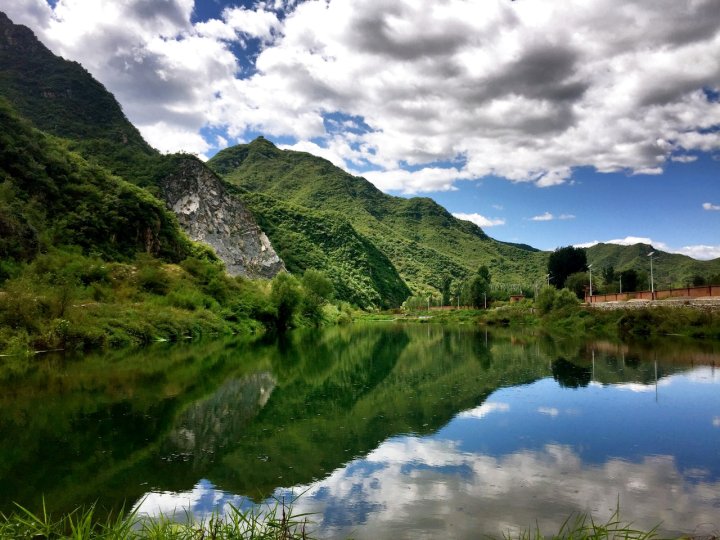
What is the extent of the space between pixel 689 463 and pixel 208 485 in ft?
28.7

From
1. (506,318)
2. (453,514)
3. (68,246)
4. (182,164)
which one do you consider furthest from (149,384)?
(182,164)

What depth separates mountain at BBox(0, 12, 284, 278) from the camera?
83188 mm

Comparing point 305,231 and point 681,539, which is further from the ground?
point 305,231

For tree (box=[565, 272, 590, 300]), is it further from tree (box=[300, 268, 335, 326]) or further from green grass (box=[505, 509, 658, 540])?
green grass (box=[505, 509, 658, 540])

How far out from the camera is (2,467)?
28.5 feet

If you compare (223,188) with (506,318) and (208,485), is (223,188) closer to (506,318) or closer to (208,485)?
(506,318)

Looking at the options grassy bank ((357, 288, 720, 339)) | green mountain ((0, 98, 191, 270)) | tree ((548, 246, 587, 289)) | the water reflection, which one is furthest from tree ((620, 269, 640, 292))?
the water reflection

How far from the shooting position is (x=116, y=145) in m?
84.9

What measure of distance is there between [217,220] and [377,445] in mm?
87177

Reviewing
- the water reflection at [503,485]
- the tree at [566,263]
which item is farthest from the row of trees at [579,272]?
the water reflection at [503,485]

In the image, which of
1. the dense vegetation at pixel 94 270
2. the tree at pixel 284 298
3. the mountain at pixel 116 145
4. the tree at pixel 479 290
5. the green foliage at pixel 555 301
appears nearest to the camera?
the dense vegetation at pixel 94 270

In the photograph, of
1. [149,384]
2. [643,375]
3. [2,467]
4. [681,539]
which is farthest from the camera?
[643,375]

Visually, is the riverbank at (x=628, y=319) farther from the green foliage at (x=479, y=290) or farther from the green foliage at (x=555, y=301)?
the green foliage at (x=479, y=290)

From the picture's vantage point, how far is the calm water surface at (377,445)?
23.1 feet
